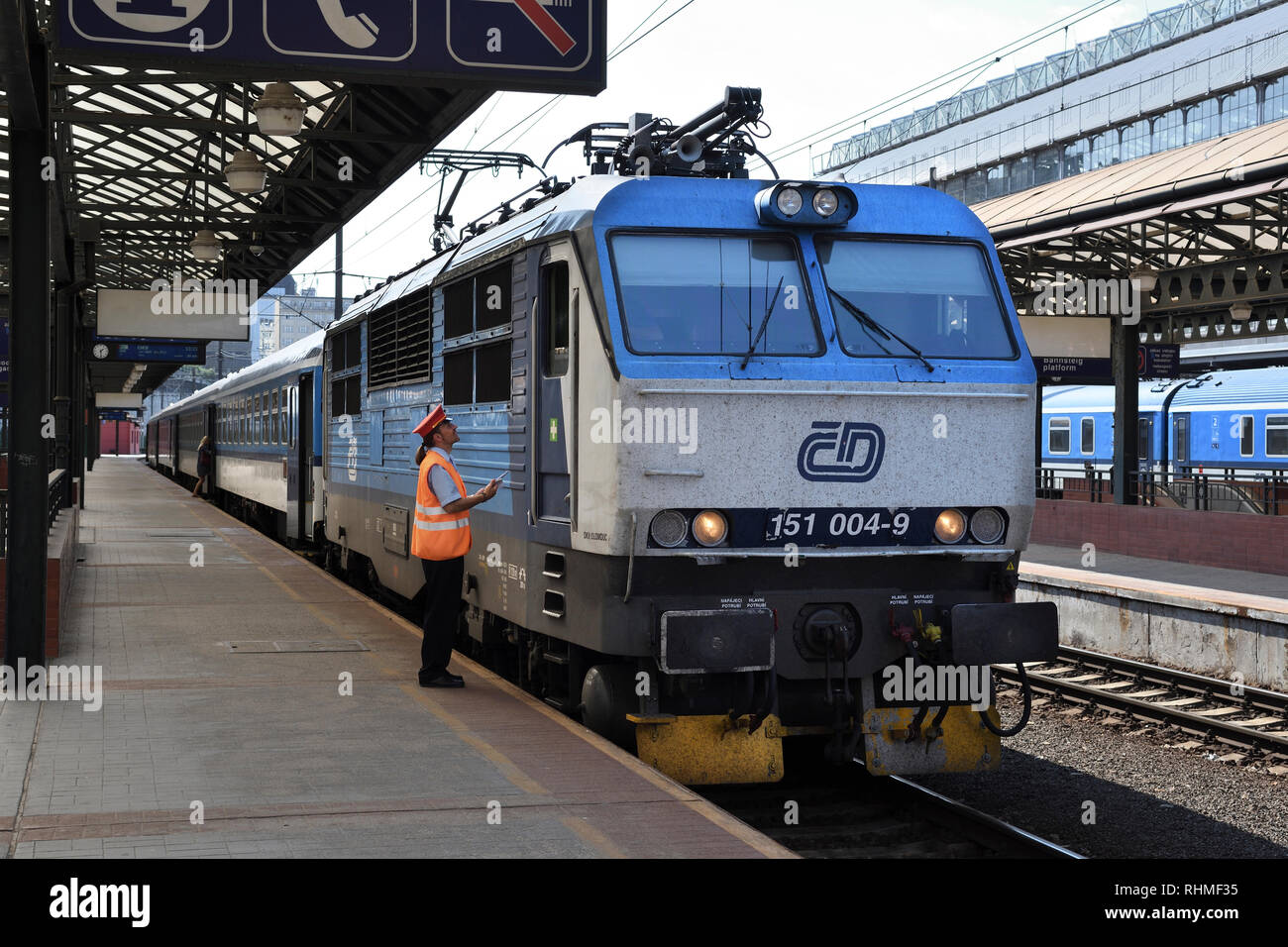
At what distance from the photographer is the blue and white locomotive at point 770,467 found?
23.3 feet

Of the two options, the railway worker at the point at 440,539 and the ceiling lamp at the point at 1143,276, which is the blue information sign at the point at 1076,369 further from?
the railway worker at the point at 440,539

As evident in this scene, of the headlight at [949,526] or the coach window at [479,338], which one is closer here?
the headlight at [949,526]

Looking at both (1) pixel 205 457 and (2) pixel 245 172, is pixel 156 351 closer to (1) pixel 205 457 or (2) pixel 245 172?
(1) pixel 205 457

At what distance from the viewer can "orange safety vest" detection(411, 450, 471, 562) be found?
8820 mm

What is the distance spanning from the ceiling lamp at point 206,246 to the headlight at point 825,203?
1338cm

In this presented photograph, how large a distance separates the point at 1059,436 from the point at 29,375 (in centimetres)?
2691

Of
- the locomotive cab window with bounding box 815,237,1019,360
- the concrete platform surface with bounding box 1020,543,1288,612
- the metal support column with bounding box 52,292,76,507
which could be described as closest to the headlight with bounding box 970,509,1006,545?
the locomotive cab window with bounding box 815,237,1019,360

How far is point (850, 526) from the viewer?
7398mm

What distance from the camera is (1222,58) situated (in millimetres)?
47625

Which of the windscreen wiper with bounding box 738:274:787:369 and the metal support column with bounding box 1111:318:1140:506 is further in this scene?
the metal support column with bounding box 1111:318:1140:506

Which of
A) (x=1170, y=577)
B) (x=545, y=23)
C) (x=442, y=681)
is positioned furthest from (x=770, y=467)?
(x=1170, y=577)

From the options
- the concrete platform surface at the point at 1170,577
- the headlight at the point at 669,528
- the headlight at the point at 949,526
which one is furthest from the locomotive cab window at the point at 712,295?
the concrete platform surface at the point at 1170,577

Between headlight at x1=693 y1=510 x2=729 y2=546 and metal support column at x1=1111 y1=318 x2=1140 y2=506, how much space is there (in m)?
16.0

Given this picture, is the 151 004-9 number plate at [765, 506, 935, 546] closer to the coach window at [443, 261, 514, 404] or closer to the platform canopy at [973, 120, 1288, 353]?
the coach window at [443, 261, 514, 404]
